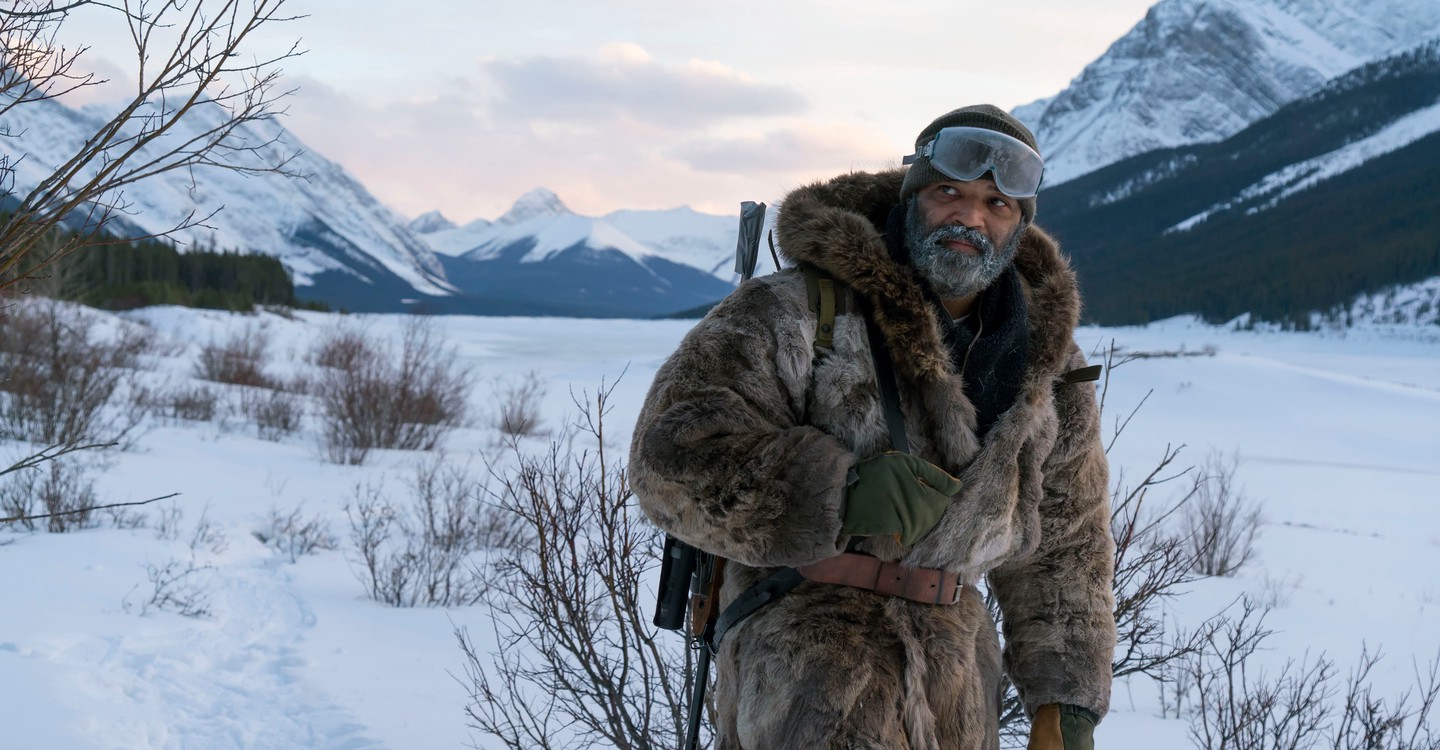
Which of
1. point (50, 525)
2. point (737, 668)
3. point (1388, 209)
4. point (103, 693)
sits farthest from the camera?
point (1388, 209)

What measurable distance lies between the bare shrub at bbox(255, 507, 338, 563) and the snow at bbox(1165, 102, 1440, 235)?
116m

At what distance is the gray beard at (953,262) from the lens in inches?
94.9

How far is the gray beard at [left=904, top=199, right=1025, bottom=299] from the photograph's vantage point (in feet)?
7.91

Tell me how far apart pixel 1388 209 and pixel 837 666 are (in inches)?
4212

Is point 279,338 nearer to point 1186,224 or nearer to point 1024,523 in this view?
point 1024,523

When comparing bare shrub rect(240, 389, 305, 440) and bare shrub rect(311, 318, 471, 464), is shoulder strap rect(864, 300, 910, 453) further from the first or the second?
bare shrub rect(240, 389, 305, 440)

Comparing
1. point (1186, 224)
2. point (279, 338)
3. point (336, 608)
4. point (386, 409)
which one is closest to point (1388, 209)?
point (1186, 224)

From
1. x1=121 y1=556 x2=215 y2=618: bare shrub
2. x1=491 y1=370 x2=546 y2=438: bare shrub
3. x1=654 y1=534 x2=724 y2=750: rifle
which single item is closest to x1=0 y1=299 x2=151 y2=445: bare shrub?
x1=491 y1=370 x2=546 y2=438: bare shrub

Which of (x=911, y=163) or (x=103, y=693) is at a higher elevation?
(x=911, y=163)

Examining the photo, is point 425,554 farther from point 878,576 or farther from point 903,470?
point 903,470

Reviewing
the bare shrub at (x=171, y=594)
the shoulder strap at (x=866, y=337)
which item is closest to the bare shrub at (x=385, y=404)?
the bare shrub at (x=171, y=594)

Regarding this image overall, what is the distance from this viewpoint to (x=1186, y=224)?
381ft

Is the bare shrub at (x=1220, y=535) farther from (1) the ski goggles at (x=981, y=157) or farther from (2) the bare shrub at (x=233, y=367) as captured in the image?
(2) the bare shrub at (x=233, y=367)

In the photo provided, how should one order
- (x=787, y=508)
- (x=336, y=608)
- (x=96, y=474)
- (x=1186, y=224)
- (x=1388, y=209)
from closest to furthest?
(x=787, y=508)
(x=336, y=608)
(x=96, y=474)
(x=1388, y=209)
(x=1186, y=224)
